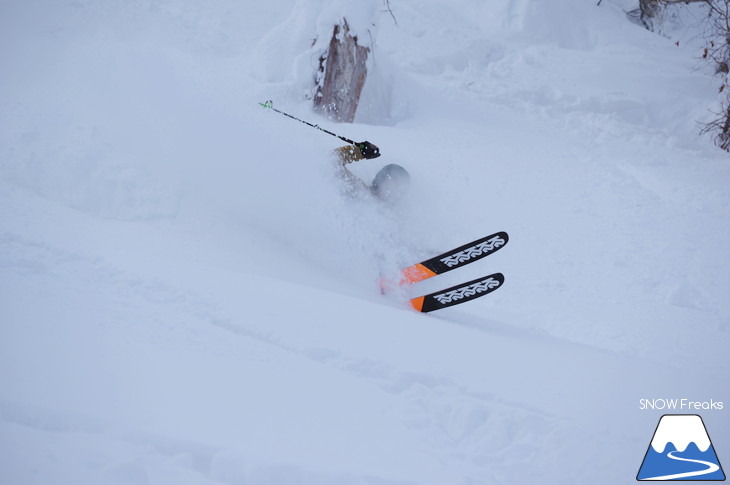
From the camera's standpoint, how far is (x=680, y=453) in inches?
105

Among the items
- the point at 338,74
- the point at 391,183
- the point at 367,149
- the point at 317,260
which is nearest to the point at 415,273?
the point at 317,260

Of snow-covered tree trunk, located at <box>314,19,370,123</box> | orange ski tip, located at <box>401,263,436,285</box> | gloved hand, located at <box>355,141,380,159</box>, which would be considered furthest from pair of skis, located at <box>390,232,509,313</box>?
snow-covered tree trunk, located at <box>314,19,370,123</box>

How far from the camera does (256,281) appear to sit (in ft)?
12.0

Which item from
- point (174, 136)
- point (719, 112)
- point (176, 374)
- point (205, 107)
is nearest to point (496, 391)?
point (176, 374)

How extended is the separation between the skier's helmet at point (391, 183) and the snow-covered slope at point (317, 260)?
0.93 ft

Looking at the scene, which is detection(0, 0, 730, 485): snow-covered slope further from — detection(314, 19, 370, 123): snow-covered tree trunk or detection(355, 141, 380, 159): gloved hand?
detection(355, 141, 380, 159): gloved hand

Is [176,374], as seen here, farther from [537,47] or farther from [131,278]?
[537,47]

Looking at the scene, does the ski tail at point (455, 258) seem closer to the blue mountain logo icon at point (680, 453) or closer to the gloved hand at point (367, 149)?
the gloved hand at point (367, 149)

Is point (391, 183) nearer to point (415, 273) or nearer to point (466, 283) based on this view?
point (415, 273)

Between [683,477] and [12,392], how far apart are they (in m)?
3.18

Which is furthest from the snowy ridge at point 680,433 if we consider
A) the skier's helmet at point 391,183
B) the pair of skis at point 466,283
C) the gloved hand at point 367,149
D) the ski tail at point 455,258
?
the skier's helmet at point 391,183

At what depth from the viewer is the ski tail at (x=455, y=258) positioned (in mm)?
4320

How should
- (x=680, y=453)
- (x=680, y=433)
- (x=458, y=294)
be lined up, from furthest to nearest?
(x=458, y=294), (x=680, y=433), (x=680, y=453)

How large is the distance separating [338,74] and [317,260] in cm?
390
